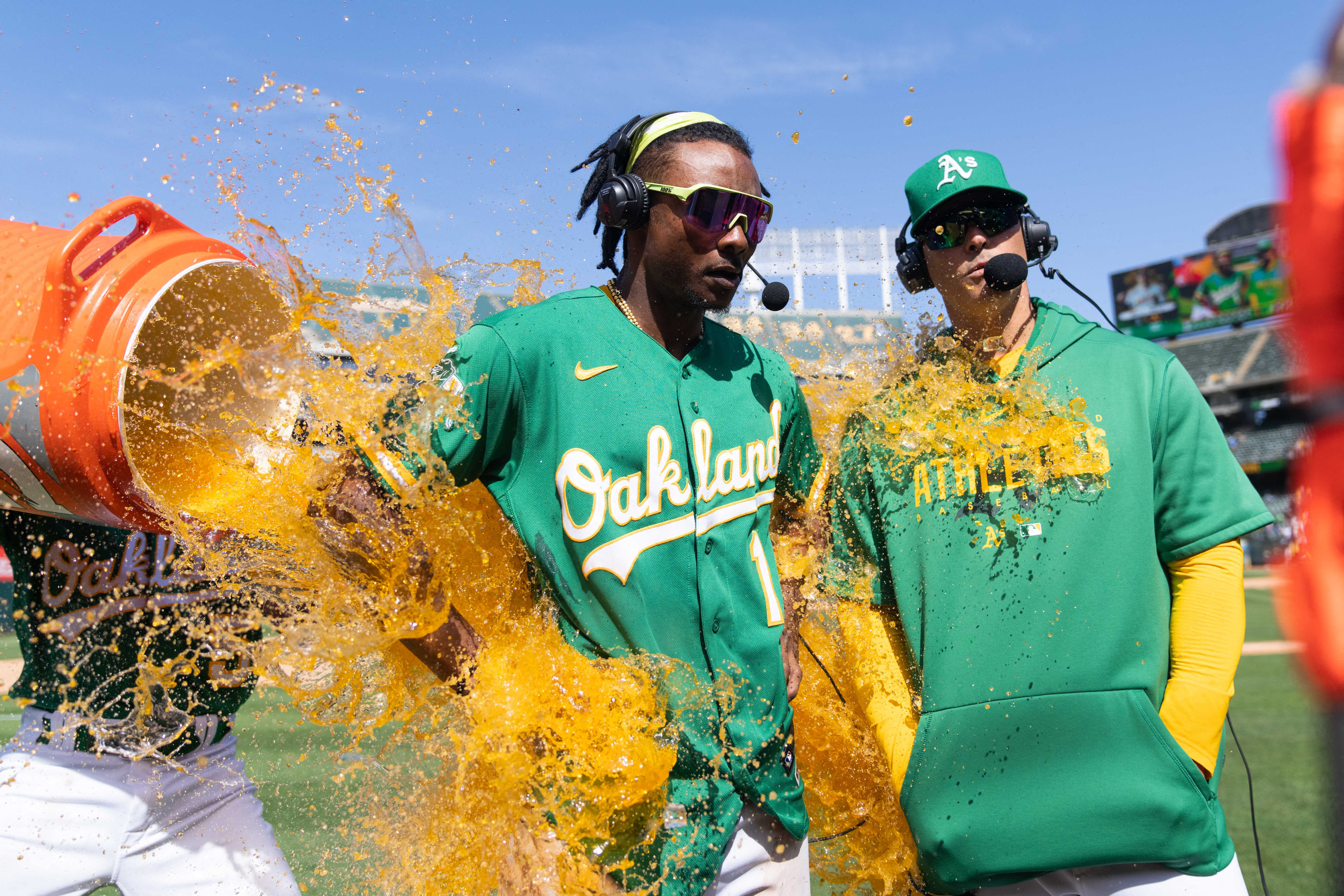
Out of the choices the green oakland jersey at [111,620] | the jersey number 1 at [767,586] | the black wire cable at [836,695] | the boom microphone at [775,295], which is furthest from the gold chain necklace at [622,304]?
the green oakland jersey at [111,620]

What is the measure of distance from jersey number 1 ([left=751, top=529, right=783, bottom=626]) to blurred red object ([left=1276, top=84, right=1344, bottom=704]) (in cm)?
150

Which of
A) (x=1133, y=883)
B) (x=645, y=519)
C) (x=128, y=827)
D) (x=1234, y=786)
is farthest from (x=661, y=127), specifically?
(x=1234, y=786)

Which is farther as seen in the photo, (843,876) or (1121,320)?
(1121,320)

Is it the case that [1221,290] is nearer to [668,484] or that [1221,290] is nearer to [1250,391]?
[1250,391]

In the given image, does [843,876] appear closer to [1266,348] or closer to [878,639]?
[878,639]

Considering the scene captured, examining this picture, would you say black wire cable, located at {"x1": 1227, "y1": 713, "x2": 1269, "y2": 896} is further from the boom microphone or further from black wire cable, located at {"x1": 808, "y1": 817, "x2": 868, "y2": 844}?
the boom microphone

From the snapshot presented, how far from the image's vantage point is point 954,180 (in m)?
2.26

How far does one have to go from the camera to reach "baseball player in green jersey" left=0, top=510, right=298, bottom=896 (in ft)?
7.84

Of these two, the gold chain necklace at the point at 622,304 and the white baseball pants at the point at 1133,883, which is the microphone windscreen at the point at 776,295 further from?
the white baseball pants at the point at 1133,883

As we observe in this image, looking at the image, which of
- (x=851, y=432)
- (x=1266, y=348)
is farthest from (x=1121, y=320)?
(x=851, y=432)

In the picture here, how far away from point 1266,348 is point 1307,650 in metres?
46.4

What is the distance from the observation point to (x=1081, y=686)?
1.98 metres

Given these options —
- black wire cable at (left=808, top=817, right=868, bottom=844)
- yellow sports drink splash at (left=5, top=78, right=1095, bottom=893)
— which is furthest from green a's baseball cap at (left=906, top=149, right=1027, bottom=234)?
black wire cable at (left=808, top=817, right=868, bottom=844)

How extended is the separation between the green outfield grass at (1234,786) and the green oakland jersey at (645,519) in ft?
2.51
